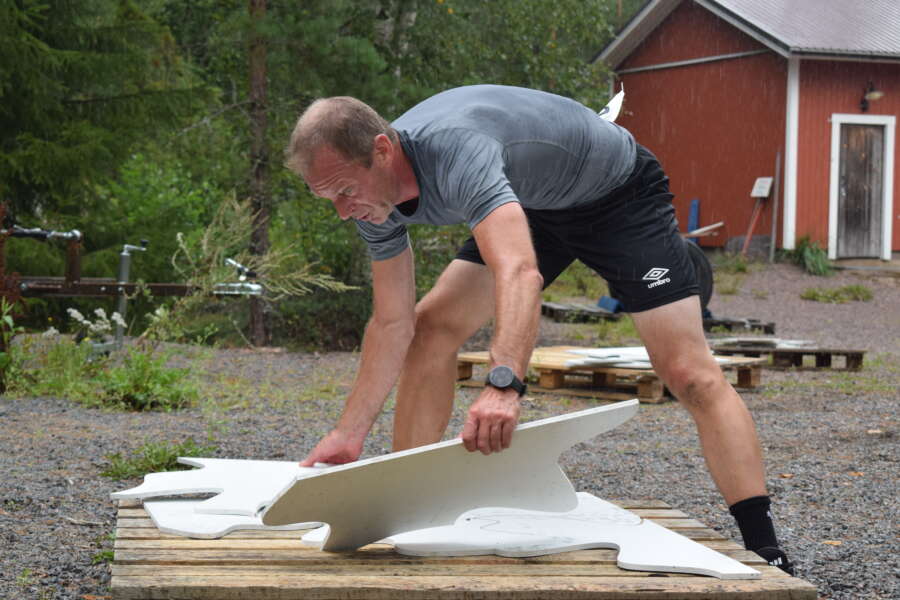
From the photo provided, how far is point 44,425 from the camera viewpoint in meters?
5.83

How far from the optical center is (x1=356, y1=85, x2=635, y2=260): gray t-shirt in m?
2.62

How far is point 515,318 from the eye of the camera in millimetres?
2422

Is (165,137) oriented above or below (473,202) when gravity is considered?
above

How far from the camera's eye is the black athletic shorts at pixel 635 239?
9.96 ft

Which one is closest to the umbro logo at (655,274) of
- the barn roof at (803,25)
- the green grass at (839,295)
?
the green grass at (839,295)

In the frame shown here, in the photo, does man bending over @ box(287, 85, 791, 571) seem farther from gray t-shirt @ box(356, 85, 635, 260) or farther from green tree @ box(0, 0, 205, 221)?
green tree @ box(0, 0, 205, 221)

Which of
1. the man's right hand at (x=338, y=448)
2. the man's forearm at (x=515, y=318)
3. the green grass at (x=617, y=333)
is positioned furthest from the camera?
the green grass at (x=617, y=333)

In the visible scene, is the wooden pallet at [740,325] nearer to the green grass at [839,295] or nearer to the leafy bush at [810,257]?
the green grass at [839,295]

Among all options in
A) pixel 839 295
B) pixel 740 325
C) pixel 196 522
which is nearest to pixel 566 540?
pixel 196 522

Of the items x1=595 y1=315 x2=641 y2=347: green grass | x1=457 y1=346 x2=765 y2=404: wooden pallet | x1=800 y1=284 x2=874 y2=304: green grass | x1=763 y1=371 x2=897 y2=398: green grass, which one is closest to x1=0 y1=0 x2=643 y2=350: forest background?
x1=595 y1=315 x2=641 y2=347: green grass

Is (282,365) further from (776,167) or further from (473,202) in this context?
(776,167)

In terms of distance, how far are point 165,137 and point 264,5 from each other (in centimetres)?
184

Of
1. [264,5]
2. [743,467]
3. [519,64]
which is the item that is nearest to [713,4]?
[519,64]

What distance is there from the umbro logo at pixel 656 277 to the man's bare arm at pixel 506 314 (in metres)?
0.64
